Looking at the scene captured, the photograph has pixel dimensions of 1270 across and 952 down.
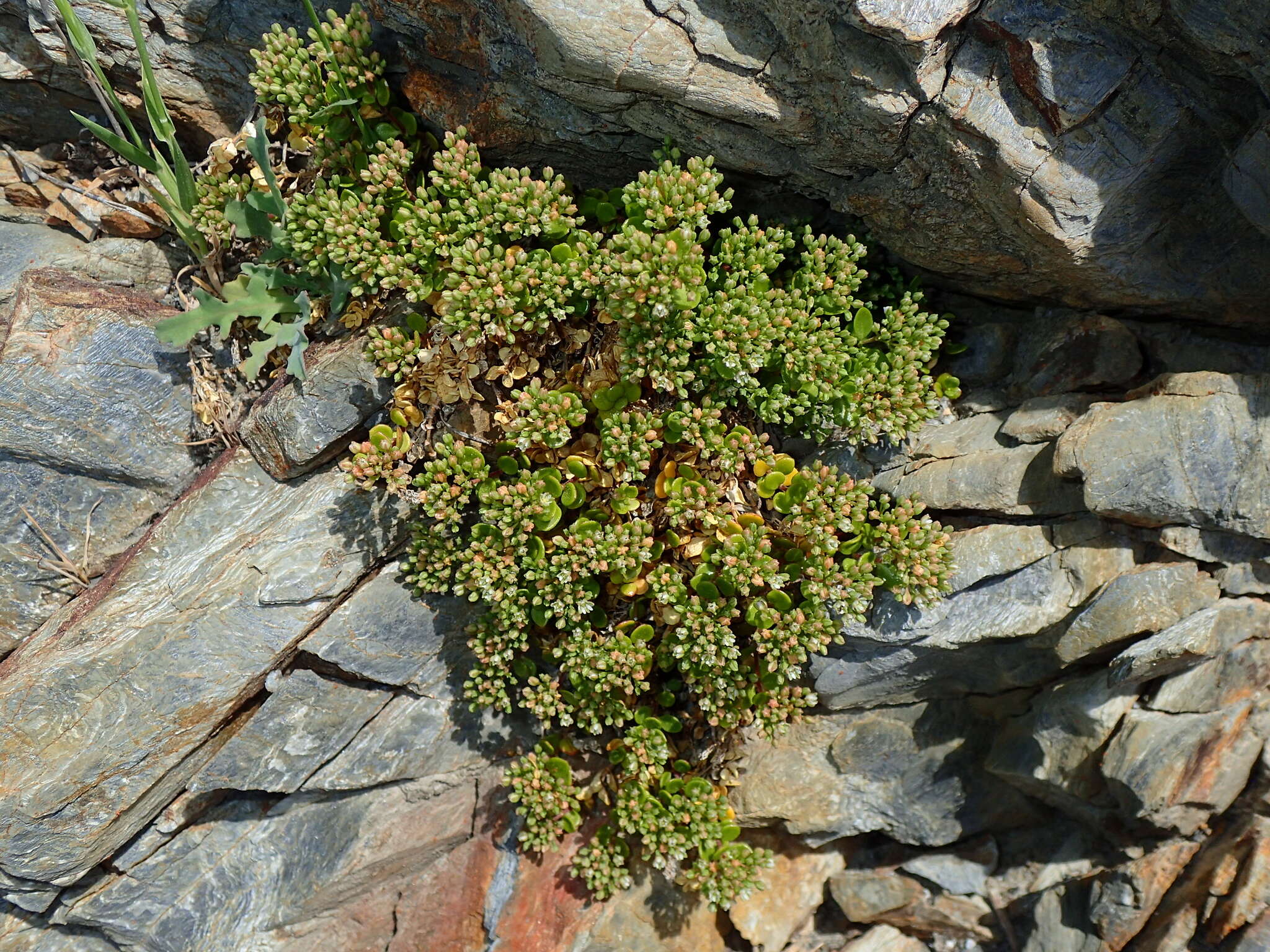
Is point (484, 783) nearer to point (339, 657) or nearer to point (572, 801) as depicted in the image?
point (572, 801)

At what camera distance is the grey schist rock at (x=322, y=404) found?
570 centimetres

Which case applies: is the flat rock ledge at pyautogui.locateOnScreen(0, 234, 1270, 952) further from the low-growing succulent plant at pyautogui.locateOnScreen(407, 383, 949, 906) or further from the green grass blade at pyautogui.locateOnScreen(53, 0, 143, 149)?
the green grass blade at pyautogui.locateOnScreen(53, 0, 143, 149)

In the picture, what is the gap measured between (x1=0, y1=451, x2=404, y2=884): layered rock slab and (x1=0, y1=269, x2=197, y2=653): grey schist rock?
261mm

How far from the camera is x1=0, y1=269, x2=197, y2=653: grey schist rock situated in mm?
5621

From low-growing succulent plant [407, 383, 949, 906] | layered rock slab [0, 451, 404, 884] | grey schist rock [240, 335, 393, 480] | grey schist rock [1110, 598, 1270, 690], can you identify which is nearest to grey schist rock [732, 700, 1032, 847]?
low-growing succulent plant [407, 383, 949, 906]

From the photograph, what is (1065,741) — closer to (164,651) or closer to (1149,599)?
(1149,599)

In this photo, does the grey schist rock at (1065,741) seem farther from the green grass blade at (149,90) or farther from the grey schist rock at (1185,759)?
the green grass blade at (149,90)

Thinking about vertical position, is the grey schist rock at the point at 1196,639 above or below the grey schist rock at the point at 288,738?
above

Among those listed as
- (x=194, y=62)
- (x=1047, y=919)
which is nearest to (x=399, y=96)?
(x=194, y=62)

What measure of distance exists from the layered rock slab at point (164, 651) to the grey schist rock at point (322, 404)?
0.26 m

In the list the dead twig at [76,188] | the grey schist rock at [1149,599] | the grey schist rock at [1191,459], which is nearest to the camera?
the grey schist rock at [1191,459]

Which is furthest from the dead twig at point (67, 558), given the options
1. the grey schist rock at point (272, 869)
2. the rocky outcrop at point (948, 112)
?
the rocky outcrop at point (948, 112)

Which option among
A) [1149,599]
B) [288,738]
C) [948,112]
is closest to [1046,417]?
[1149,599]

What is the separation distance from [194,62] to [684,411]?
441 cm
